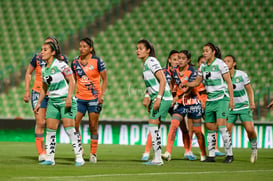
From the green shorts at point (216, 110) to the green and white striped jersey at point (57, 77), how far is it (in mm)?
2893

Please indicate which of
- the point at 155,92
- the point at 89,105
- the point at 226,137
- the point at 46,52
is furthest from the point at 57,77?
the point at 226,137

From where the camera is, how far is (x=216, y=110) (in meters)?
10.8

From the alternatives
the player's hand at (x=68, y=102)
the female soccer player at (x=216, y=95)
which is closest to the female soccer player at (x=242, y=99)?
the female soccer player at (x=216, y=95)

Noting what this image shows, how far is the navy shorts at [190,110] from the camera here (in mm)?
11398

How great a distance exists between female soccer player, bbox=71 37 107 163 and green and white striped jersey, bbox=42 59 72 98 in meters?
1.04

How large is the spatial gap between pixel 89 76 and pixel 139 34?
497 inches

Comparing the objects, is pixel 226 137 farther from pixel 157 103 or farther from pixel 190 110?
pixel 157 103

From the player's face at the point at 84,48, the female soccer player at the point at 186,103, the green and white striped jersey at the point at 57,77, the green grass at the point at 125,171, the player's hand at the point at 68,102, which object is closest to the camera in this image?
the green grass at the point at 125,171

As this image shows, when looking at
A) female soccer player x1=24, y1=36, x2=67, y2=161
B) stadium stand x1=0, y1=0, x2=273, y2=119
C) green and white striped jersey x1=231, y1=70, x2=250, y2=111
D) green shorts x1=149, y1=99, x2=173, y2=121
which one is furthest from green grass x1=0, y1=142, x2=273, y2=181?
stadium stand x1=0, y1=0, x2=273, y2=119

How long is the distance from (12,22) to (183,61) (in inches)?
575

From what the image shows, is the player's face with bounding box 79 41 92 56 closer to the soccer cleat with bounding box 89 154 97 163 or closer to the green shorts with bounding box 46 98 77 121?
the green shorts with bounding box 46 98 77 121

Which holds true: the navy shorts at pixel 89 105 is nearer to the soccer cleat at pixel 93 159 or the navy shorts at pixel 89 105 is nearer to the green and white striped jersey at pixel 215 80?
the soccer cleat at pixel 93 159

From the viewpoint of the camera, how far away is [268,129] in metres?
17.3

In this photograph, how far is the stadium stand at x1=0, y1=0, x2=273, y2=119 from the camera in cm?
2042
